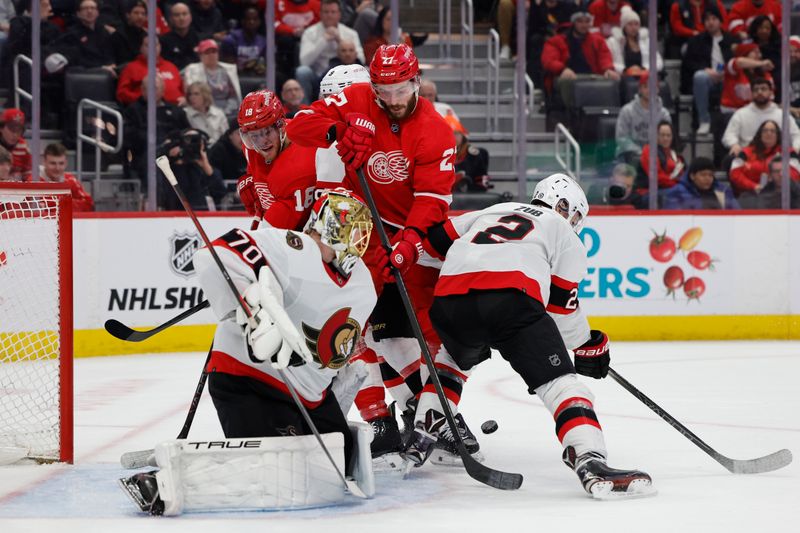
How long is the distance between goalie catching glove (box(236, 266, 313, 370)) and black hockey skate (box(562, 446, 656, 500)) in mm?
840

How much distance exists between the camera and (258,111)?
4.03 m

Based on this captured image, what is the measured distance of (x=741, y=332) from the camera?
7.75 m

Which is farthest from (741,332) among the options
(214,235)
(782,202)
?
(214,235)

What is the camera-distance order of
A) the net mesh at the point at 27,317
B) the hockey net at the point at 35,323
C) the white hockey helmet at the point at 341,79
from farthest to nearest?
the net mesh at the point at 27,317
the white hockey helmet at the point at 341,79
the hockey net at the point at 35,323

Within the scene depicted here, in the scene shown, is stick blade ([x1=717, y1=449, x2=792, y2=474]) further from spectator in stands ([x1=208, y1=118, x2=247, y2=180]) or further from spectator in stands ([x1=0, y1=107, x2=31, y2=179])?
spectator in stands ([x1=0, y1=107, x2=31, y2=179])

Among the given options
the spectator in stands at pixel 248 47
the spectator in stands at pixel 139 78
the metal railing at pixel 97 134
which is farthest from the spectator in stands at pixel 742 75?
the metal railing at pixel 97 134

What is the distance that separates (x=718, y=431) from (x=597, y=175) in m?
3.43

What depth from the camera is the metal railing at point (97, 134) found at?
22.9 ft

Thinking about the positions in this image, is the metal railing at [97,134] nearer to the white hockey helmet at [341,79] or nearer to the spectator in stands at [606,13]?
the white hockey helmet at [341,79]

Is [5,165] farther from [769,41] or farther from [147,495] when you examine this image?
[769,41]

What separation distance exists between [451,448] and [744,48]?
5180 mm

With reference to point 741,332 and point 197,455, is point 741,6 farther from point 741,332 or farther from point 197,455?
point 197,455

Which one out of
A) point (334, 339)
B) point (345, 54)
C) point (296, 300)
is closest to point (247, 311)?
point (296, 300)

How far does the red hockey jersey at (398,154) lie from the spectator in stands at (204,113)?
10.5ft
